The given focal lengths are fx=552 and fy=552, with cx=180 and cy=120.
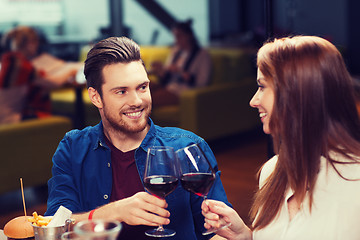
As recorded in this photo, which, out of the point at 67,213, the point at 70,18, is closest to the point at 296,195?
the point at 67,213

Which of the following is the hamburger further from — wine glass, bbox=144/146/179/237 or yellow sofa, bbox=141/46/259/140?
yellow sofa, bbox=141/46/259/140

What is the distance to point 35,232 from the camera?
141 centimetres

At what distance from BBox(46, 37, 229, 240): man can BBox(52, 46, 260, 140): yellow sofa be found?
3428mm

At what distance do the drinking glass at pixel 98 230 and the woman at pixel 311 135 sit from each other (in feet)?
1.57

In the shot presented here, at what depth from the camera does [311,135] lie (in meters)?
1.41

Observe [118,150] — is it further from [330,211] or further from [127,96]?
[330,211]

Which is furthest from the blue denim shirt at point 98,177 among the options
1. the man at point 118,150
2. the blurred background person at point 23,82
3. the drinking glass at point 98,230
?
the blurred background person at point 23,82

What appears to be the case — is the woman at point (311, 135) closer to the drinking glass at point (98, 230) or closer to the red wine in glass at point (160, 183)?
the red wine in glass at point (160, 183)

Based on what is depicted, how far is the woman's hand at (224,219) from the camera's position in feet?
4.65

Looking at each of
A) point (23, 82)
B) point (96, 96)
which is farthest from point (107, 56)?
point (23, 82)

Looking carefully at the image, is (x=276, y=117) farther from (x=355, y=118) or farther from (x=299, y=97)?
(x=355, y=118)

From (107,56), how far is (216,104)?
3809 millimetres

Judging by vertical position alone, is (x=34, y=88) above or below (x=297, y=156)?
below

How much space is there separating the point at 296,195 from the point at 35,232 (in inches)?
26.8
